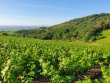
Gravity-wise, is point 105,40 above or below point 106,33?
below

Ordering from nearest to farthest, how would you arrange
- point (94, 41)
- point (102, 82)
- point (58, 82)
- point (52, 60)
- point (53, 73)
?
point (102, 82) → point (58, 82) → point (53, 73) → point (52, 60) → point (94, 41)

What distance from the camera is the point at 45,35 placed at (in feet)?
449

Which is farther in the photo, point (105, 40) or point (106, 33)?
point (106, 33)

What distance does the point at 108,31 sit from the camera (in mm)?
117688

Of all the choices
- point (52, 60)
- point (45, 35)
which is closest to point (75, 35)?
point (45, 35)

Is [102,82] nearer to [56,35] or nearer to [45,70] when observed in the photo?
[45,70]

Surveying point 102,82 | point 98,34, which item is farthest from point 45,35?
point 102,82

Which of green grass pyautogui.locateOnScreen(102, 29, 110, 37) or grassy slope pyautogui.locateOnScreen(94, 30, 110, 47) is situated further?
green grass pyautogui.locateOnScreen(102, 29, 110, 37)

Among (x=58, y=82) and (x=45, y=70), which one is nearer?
(x=58, y=82)

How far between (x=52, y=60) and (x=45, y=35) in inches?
4575

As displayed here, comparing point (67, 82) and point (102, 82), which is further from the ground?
point (102, 82)

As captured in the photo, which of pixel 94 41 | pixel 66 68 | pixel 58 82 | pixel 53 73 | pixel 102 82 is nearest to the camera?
pixel 102 82

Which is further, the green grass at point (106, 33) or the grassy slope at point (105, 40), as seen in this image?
the green grass at point (106, 33)

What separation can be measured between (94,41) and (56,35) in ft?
116
